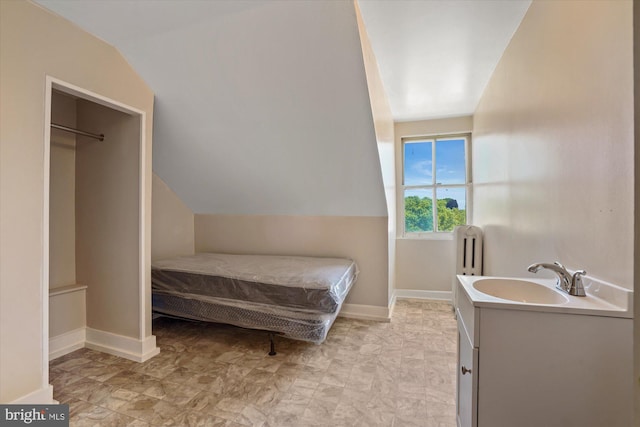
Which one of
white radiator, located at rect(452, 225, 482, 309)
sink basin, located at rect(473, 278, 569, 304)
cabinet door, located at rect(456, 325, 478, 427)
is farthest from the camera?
white radiator, located at rect(452, 225, 482, 309)

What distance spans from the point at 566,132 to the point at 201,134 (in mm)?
2759

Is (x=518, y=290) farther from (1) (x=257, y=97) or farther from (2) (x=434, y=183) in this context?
(2) (x=434, y=183)

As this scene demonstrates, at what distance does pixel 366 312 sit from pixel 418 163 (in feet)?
7.07

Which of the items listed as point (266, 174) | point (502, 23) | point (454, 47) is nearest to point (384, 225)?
point (266, 174)

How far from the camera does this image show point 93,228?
2504 mm

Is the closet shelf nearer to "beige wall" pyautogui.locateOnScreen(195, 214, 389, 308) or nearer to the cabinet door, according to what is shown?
"beige wall" pyautogui.locateOnScreen(195, 214, 389, 308)

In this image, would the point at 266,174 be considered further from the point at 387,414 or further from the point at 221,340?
the point at 387,414

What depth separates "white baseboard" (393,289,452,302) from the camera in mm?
3674

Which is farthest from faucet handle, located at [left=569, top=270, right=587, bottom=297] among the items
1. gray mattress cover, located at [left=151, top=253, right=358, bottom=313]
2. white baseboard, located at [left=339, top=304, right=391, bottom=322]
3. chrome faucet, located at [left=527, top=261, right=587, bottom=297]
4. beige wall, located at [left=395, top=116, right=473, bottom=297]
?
beige wall, located at [left=395, top=116, right=473, bottom=297]

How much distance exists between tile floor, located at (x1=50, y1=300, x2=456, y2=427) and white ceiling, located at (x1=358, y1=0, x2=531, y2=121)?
248cm

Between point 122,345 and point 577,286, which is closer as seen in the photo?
point 577,286

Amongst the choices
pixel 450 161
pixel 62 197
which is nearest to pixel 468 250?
pixel 450 161

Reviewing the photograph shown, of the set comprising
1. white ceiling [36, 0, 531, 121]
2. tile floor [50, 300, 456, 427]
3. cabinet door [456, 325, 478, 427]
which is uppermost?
white ceiling [36, 0, 531, 121]

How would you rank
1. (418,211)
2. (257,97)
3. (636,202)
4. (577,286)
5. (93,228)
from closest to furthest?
1. (636,202)
2. (577,286)
3. (257,97)
4. (93,228)
5. (418,211)
